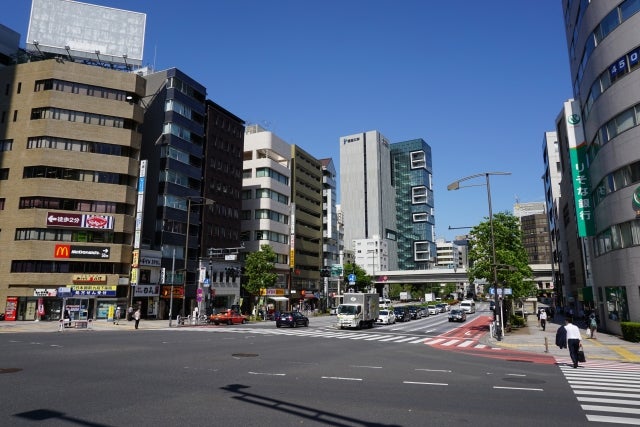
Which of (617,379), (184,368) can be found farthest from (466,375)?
(184,368)

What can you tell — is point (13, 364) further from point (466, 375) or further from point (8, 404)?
point (466, 375)

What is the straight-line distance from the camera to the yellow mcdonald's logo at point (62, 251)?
48.9 meters

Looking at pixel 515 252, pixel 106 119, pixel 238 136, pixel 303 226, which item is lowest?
pixel 515 252

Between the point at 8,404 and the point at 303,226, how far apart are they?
282ft

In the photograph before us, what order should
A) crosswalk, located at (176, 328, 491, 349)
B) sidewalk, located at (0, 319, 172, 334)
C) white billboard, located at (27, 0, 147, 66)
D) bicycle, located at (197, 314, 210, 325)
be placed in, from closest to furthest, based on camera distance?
crosswalk, located at (176, 328, 491, 349)
sidewalk, located at (0, 319, 172, 334)
bicycle, located at (197, 314, 210, 325)
white billboard, located at (27, 0, 147, 66)

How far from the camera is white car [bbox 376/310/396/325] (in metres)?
52.3

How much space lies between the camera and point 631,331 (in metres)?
29.8

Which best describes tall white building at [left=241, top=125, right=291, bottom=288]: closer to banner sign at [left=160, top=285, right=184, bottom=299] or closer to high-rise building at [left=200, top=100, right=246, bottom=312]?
high-rise building at [left=200, top=100, right=246, bottom=312]

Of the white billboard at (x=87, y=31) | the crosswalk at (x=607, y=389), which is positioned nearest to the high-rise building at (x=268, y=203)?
the white billboard at (x=87, y=31)

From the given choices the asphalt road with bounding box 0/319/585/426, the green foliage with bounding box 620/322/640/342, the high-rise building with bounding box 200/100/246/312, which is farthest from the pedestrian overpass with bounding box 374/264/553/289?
the asphalt road with bounding box 0/319/585/426

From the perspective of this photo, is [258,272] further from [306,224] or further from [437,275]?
[437,275]

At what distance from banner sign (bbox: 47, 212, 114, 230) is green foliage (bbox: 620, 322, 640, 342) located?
50.1 meters

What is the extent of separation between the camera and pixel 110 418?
9.34 metres

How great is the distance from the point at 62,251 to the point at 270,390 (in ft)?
148
